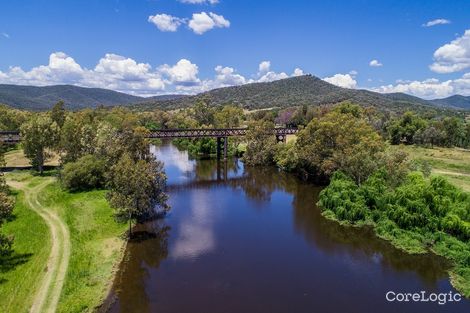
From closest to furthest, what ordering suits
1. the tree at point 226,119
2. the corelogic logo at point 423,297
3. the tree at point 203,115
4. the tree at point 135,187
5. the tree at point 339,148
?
1. the corelogic logo at point 423,297
2. the tree at point 135,187
3. the tree at point 339,148
4. the tree at point 226,119
5. the tree at point 203,115

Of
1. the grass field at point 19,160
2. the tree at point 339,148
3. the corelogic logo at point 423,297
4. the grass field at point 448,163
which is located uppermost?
the tree at point 339,148

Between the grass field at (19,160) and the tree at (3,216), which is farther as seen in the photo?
the grass field at (19,160)

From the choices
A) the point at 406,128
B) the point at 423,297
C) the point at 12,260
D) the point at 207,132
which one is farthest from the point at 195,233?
the point at 406,128

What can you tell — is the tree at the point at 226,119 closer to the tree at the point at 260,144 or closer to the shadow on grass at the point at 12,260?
the tree at the point at 260,144

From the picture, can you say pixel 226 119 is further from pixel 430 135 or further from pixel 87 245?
pixel 87 245

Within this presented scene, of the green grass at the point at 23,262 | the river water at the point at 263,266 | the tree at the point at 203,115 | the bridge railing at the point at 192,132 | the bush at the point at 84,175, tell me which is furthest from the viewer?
the tree at the point at 203,115

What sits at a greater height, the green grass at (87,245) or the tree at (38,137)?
the tree at (38,137)

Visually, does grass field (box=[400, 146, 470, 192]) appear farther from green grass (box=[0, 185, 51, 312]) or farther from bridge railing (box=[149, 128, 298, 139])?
green grass (box=[0, 185, 51, 312])

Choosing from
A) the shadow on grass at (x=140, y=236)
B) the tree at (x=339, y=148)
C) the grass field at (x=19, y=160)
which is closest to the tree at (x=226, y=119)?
the grass field at (x=19, y=160)
